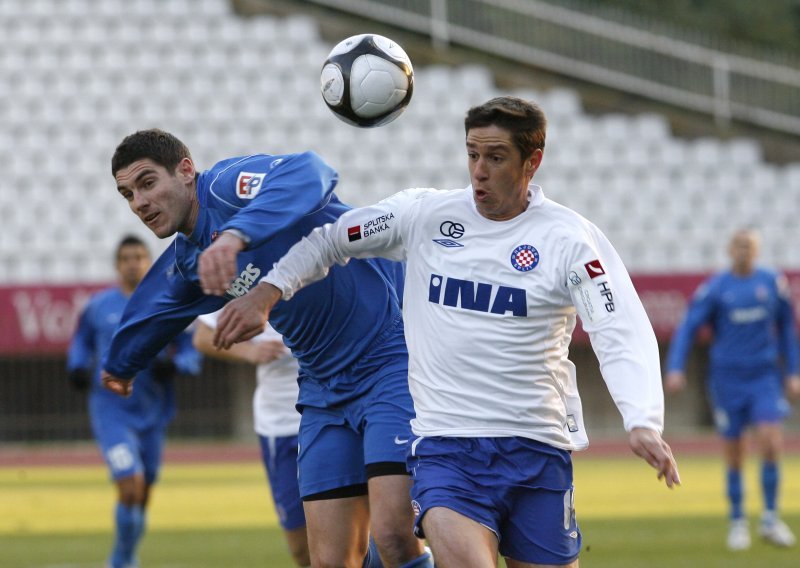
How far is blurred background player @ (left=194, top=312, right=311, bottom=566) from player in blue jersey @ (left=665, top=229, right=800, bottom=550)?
15.8 feet

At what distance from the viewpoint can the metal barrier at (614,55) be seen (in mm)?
26594

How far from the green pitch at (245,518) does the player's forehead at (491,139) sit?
3.84m

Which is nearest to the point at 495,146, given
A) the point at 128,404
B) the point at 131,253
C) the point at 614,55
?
the point at 131,253

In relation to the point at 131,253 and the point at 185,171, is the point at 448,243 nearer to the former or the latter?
the point at 185,171

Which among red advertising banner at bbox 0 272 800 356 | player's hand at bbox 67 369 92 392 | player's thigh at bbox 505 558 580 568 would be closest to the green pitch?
player's hand at bbox 67 369 92 392

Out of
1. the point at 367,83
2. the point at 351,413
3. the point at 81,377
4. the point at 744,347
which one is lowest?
the point at 744,347

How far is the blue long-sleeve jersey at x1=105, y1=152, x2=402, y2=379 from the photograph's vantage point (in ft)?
18.5

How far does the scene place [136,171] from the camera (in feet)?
18.5

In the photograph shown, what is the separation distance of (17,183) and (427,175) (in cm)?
683

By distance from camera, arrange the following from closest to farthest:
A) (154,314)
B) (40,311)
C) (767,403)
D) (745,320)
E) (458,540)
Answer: (458,540), (154,314), (767,403), (745,320), (40,311)

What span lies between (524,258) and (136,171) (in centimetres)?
157

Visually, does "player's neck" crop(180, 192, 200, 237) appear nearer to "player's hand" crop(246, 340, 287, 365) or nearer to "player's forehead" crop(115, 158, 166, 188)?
"player's forehead" crop(115, 158, 166, 188)

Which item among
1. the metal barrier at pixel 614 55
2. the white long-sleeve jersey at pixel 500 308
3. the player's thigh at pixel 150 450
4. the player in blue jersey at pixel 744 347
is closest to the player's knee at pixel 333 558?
the white long-sleeve jersey at pixel 500 308

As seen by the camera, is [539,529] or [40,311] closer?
[539,529]
